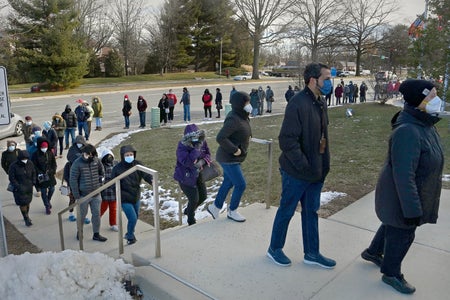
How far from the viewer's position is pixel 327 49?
4641cm

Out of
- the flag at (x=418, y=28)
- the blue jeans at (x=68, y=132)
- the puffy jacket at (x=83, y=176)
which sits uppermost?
the flag at (x=418, y=28)

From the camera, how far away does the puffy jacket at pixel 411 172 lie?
2959mm

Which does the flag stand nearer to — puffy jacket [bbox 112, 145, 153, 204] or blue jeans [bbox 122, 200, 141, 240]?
puffy jacket [bbox 112, 145, 153, 204]

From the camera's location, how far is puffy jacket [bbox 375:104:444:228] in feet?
9.71

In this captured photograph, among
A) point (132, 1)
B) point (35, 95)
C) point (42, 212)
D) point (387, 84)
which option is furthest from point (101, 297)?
point (132, 1)

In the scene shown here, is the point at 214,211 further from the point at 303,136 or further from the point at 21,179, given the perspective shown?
the point at 21,179

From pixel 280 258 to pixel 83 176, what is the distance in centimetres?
358

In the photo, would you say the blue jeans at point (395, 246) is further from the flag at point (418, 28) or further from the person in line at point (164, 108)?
the person in line at point (164, 108)

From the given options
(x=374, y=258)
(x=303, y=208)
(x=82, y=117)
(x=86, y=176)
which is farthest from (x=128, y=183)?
(x=82, y=117)

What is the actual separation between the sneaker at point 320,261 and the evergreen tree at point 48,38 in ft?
120

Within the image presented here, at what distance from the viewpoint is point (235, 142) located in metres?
4.74

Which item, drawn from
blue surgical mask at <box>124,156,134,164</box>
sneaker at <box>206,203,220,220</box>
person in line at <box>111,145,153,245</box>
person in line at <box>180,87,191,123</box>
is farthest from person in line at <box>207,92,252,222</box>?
person in line at <box>180,87,191,123</box>

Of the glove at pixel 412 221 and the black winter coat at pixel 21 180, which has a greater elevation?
the glove at pixel 412 221

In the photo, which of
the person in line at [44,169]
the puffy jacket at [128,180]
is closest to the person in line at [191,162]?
the puffy jacket at [128,180]
